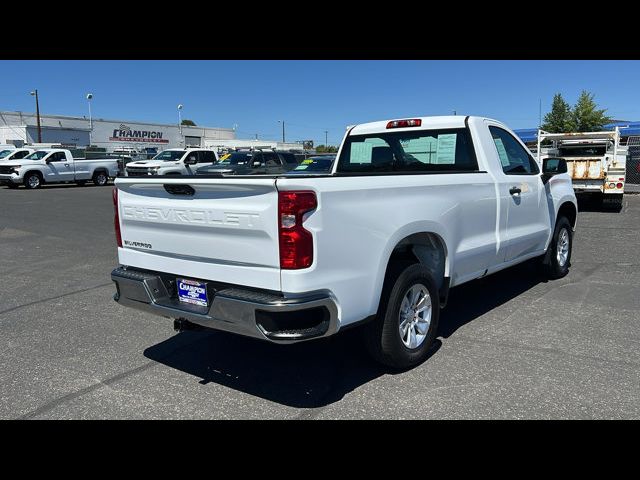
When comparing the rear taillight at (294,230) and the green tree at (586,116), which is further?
the green tree at (586,116)

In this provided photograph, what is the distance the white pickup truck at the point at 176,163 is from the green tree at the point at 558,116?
32120mm

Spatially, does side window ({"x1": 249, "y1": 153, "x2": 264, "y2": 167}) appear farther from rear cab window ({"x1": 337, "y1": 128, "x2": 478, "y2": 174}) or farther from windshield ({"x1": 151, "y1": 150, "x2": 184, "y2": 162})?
rear cab window ({"x1": 337, "y1": 128, "x2": 478, "y2": 174})

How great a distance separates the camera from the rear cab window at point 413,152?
527 centimetres

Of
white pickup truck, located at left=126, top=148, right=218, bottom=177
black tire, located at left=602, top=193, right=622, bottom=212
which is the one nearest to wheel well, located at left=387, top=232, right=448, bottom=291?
black tire, located at left=602, top=193, right=622, bottom=212

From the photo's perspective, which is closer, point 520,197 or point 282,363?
point 282,363

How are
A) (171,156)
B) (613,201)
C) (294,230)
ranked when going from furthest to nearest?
(171,156)
(613,201)
(294,230)

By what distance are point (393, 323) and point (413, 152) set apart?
2291 mm

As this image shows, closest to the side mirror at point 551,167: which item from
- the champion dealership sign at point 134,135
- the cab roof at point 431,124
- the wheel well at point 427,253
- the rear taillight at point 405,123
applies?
the cab roof at point 431,124

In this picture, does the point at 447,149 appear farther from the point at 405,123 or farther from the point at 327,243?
the point at 327,243

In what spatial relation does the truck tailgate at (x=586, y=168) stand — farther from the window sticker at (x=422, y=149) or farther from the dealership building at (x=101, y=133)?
the dealership building at (x=101, y=133)

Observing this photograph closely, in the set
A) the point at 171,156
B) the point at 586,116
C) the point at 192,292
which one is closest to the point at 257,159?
the point at 171,156

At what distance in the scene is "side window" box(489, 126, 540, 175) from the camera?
5505 millimetres

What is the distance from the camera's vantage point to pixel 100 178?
2856 cm
